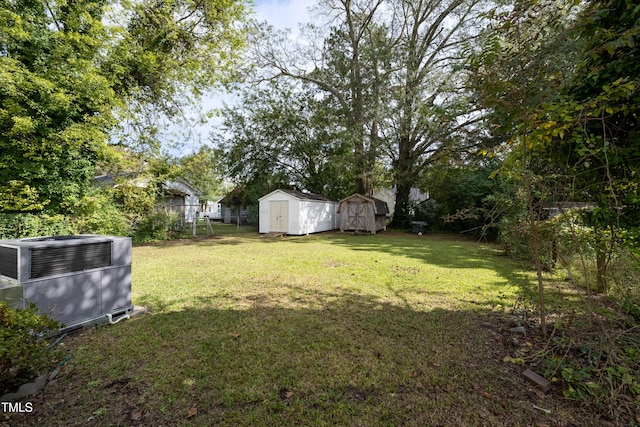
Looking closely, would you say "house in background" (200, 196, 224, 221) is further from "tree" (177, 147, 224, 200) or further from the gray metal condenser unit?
the gray metal condenser unit

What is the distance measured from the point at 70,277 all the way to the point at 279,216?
1296 centimetres

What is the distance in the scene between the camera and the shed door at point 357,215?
17106 millimetres

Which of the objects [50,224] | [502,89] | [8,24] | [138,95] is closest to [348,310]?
[502,89]

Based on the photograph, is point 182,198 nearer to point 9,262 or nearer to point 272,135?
point 272,135

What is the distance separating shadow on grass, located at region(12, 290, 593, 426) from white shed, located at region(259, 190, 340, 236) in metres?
11.7

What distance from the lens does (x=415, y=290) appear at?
531 centimetres

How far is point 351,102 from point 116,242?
15.2m

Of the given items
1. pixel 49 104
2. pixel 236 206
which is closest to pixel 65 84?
pixel 49 104

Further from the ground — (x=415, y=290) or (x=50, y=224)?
(x=50, y=224)

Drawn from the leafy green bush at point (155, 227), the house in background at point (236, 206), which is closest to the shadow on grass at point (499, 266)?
the leafy green bush at point (155, 227)

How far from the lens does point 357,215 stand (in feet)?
56.7

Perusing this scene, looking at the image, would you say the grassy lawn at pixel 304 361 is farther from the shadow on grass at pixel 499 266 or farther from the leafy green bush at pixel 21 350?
the leafy green bush at pixel 21 350

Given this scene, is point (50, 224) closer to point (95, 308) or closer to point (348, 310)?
point (95, 308)

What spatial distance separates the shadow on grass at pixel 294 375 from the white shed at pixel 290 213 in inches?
461
